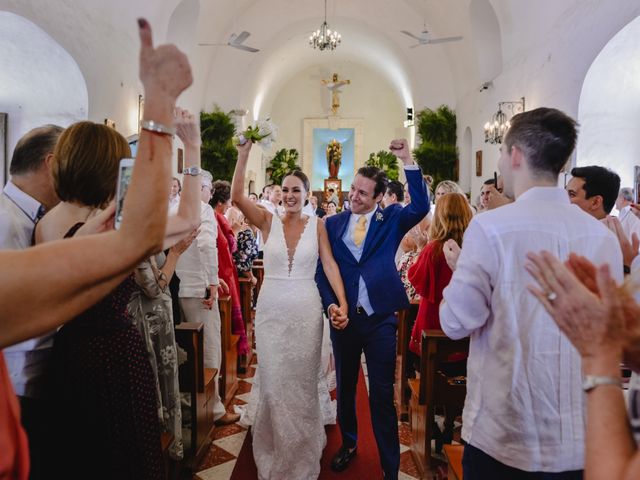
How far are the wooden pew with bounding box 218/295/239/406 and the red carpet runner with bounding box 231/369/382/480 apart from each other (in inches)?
26.2

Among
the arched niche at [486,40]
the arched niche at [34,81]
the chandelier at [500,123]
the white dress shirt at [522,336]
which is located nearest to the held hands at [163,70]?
the white dress shirt at [522,336]

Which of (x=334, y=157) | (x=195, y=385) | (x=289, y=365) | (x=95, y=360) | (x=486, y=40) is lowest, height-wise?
(x=195, y=385)

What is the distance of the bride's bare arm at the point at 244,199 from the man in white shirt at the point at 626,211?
3741 millimetres

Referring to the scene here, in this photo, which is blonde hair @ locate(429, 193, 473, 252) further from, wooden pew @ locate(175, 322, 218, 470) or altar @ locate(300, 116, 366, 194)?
altar @ locate(300, 116, 366, 194)

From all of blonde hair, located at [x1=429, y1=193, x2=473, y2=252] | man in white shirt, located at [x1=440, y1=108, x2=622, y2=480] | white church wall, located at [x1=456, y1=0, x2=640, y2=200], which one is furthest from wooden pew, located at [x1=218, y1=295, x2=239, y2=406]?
white church wall, located at [x1=456, y1=0, x2=640, y2=200]

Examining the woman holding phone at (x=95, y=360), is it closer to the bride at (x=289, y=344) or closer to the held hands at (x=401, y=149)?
the bride at (x=289, y=344)

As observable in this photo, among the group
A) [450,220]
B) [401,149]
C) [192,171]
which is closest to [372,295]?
[450,220]

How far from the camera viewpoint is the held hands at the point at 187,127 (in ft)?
6.17

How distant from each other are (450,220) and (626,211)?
11.5ft

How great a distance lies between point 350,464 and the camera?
3512mm

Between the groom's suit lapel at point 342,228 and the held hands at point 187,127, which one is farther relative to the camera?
the groom's suit lapel at point 342,228

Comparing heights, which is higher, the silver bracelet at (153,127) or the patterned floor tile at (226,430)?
the silver bracelet at (153,127)

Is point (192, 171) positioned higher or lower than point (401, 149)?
lower

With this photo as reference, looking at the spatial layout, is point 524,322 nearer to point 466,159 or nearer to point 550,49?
point 550,49
